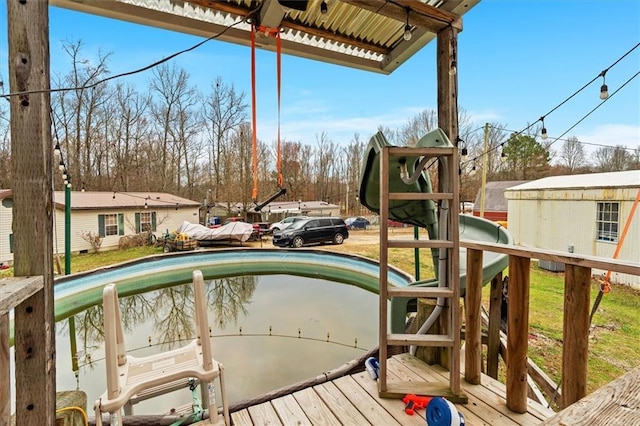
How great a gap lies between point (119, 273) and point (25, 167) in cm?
880

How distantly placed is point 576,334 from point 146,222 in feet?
50.9

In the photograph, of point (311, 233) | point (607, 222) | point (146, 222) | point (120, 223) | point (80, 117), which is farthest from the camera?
point (80, 117)

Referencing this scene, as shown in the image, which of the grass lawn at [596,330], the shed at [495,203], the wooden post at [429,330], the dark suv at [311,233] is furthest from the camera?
the shed at [495,203]

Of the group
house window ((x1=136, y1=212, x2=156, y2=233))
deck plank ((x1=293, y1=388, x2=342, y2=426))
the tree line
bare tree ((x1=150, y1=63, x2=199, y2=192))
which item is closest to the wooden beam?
deck plank ((x1=293, y1=388, x2=342, y2=426))

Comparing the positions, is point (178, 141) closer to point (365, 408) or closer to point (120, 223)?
point (120, 223)

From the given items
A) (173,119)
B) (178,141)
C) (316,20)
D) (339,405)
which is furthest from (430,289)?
(173,119)

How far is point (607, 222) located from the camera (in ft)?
23.8

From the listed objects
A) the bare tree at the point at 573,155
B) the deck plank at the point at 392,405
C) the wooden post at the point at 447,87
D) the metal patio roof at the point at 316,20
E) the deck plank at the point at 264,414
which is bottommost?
the deck plank at the point at 264,414

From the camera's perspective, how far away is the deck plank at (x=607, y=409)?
1.63 feet

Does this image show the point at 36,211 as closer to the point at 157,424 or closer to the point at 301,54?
the point at 157,424

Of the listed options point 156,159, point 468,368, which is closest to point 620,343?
point 468,368

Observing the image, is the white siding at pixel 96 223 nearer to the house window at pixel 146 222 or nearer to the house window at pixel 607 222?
the house window at pixel 146 222

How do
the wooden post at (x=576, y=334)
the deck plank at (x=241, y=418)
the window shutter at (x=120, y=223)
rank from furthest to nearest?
the window shutter at (x=120, y=223)
the deck plank at (x=241, y=418)
the wooden post at (x=576, y=334)

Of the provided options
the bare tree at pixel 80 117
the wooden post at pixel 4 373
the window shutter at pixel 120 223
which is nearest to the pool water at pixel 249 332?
the wooden post at pixel 4 373
